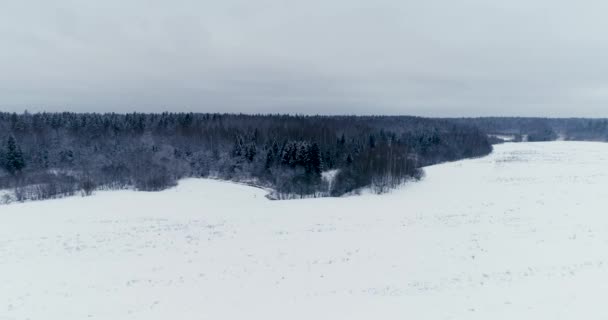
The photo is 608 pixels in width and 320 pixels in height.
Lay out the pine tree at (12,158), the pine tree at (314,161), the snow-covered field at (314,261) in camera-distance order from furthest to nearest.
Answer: the pine tree at (12,158), the pine tree at (314,161), the snow-covered field at (314,261)

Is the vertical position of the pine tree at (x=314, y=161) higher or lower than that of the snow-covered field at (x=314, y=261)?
higher

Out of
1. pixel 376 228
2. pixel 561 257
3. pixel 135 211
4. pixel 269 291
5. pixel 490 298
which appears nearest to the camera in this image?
pixel 490 298

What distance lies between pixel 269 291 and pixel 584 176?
153 ft

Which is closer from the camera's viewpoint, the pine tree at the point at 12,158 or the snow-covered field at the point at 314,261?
the snow-covered field at the point at 314,261

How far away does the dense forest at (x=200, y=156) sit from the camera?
4825 centimetres

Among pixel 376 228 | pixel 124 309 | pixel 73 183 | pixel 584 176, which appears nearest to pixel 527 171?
pixel 584 176

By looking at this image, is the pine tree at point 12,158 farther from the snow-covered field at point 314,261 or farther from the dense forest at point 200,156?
the snow-covered field at point 314,261

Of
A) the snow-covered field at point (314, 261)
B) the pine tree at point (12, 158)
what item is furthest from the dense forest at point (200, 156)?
the snow-covered field at point (314, 261)

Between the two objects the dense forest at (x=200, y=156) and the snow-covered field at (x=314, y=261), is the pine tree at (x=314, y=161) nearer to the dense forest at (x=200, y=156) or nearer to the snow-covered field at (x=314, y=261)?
the dense forest at (x=200, y=156)

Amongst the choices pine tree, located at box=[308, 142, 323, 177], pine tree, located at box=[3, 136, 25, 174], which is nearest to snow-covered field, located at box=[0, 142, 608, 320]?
pine tree, located at box=[308, 142, 323, 177]

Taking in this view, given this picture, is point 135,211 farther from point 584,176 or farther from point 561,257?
point 584,176

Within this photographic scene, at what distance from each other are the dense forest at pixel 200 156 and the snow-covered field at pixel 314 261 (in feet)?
54.7

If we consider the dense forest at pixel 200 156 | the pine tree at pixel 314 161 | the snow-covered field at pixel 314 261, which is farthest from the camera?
the pine tree at pixel 314 161

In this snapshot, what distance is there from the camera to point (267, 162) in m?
64.7
